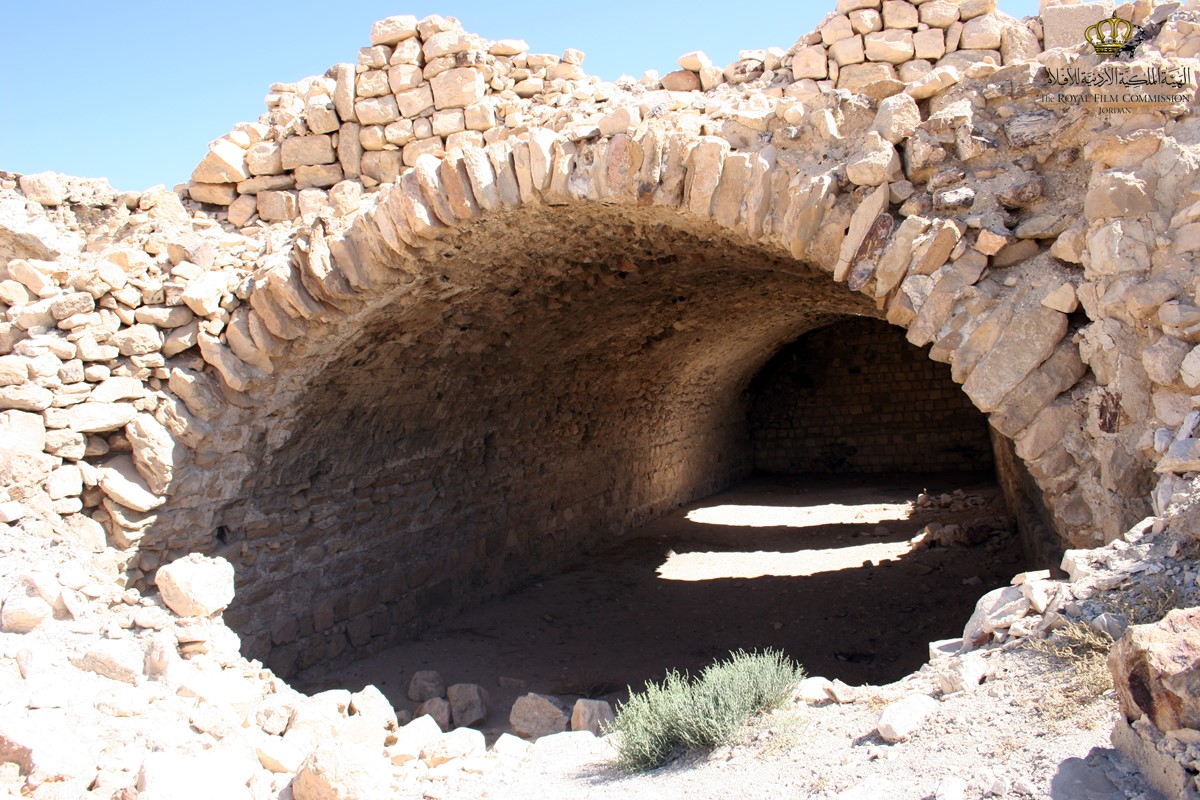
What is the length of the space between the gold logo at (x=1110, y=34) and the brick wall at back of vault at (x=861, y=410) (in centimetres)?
987

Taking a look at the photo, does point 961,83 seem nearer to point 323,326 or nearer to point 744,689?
point 744,689

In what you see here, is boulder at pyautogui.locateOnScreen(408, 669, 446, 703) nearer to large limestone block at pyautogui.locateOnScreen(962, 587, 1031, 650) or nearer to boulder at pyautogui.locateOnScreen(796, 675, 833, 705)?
boulder at pyautogui.locateOnScreen(796, 675, 833, 705)

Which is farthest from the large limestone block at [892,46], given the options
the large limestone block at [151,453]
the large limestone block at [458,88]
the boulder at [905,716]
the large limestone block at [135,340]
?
the large limestone block at [151,453]

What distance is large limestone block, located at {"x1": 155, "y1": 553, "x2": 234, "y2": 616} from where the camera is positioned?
4.40 m

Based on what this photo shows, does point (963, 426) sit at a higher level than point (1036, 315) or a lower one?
lower

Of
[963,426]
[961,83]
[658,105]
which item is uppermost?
[658,105]

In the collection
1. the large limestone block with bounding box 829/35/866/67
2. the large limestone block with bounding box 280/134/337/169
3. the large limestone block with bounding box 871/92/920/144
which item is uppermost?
the large limestone block with bounding box 280/134/337/169

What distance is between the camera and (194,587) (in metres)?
4.41

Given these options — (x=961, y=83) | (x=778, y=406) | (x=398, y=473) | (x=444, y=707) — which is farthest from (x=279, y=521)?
(x=778, y=406)

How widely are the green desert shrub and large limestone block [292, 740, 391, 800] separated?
0.84 m

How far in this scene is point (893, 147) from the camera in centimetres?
385

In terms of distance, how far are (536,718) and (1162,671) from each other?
3365 millimetres

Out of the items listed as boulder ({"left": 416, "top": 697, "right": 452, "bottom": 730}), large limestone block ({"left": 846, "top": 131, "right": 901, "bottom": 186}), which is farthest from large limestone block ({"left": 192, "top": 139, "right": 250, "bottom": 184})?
large limestone block ({"left": 846, "top": 131, "right": 901, "bottom": 186})

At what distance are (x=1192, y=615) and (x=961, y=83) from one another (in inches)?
110
